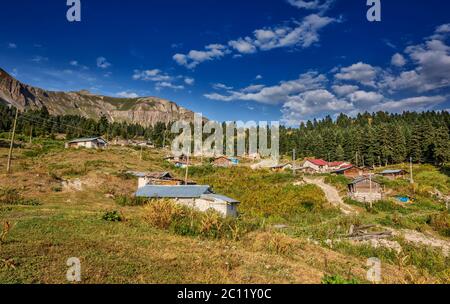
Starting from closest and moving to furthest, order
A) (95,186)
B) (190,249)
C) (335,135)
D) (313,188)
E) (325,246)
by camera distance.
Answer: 1. (190,249)
2. (325,246)
3. (95,186)
4. (313,188)
5. (335,135)

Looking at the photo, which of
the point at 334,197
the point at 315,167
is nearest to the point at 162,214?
the point at 334,197

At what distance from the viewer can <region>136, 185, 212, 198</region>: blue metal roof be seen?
26.7 metres

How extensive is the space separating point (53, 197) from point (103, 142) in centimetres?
5655

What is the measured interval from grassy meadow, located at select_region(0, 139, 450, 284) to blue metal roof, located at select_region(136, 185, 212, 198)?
165 cm

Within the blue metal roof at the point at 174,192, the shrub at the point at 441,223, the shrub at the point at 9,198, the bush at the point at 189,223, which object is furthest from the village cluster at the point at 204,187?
the shrub at the point at 9,198

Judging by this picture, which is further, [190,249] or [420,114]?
[420,114]

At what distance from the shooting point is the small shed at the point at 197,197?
24.8 metres

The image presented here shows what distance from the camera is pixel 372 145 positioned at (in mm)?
76688

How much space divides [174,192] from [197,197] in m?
2.68

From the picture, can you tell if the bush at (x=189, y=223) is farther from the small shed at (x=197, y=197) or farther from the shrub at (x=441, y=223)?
the shrub at (x=441, y=223)

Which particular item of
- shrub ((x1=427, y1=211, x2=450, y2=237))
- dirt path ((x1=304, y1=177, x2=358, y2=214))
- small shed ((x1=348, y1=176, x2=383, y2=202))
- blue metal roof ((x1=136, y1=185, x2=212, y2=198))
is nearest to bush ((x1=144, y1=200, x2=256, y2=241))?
blue metal roof ((x1=136, y1=185, x2=212, y2=198))

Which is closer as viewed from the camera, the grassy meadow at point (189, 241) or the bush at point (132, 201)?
the grassy meadow at point (189, 241)
